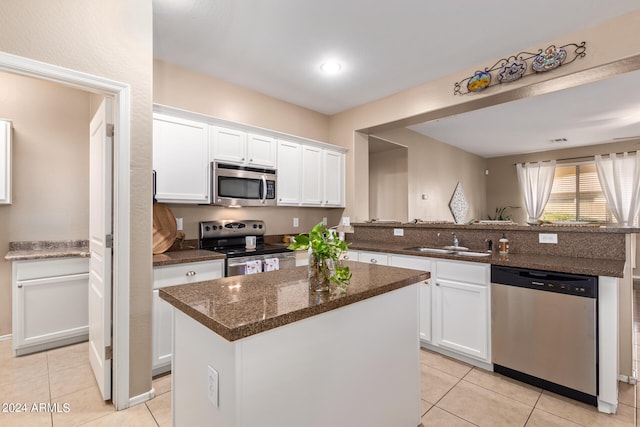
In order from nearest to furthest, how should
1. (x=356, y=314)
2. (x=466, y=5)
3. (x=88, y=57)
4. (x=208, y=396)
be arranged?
1. (x=208, y=396)
2. (x=356, y=314)
3. (x=88, y=57)
4. (x=466, y=5)

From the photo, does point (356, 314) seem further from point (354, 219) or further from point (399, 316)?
point (354, 219)

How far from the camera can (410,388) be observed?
5.56 feet

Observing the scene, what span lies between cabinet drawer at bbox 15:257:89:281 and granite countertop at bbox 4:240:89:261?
0.18ft

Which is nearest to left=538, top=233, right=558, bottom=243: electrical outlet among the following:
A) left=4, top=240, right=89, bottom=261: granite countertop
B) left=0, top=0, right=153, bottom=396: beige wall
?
left=0, top=0, right=153, bottom=396: beige wall

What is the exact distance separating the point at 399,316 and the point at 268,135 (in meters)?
2.57

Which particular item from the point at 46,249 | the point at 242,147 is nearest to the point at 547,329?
the point at 242,147

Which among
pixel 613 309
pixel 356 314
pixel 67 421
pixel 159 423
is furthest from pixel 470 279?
pixel 67 421

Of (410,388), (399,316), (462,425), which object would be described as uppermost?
(399,316)

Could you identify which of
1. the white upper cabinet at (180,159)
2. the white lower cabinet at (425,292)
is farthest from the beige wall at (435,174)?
the white upper cabinet at (180,159)

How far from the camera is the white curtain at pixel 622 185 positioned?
224 inches

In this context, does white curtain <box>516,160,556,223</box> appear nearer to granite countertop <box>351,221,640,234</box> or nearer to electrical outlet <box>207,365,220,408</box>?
granite countertop <box>351,221,640,234</box>

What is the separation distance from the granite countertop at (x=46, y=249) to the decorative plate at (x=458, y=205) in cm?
620

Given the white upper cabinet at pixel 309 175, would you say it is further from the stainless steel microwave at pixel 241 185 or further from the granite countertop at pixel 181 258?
the granite countertop at pixel 181 258

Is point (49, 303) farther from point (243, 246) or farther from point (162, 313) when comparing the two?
point (243, 246)
